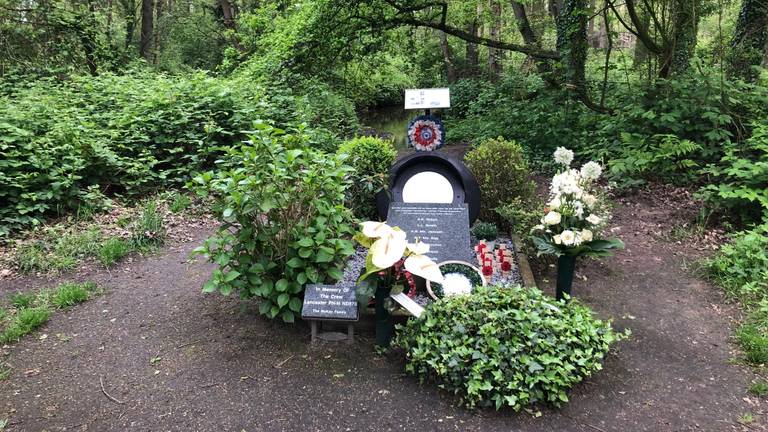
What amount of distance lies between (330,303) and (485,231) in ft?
8.10

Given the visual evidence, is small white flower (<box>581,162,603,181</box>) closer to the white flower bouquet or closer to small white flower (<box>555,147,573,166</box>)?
the white flower bouquet

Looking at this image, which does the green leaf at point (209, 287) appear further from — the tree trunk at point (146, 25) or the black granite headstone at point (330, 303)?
the tree trunk at point (146, 25)

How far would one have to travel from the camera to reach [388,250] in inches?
123

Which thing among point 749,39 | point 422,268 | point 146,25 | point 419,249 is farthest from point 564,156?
point 146,25

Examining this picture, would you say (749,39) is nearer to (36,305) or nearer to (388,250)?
(388,250)

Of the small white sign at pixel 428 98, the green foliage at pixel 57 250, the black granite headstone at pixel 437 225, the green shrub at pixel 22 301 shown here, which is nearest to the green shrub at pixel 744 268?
the black granite headstone at pixel 437 225

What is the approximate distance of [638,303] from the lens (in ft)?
14.0

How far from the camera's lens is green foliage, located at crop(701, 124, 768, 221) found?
530 cm

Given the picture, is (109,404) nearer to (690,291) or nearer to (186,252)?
(186,252)

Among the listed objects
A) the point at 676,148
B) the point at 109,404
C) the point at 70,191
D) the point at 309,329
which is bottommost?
the point at 109,404

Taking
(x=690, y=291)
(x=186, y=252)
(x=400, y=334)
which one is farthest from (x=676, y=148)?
(x=186, y=252)

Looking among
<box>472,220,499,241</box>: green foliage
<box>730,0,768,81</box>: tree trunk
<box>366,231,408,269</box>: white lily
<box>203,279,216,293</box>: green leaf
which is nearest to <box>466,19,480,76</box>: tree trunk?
<box>730,0,768,81</box>: tree trunk

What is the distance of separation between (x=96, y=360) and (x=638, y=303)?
170 inches

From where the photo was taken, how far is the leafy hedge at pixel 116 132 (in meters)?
5.89
